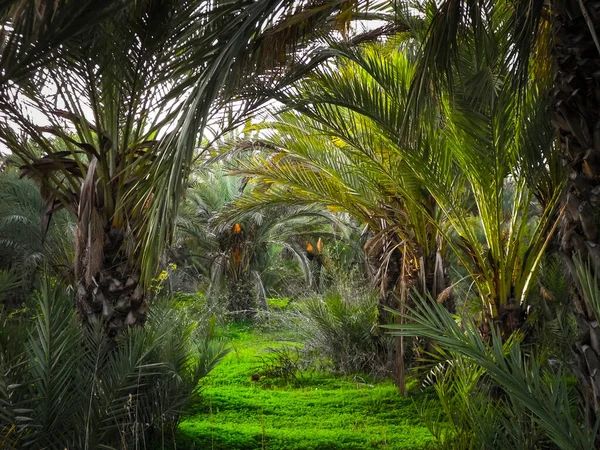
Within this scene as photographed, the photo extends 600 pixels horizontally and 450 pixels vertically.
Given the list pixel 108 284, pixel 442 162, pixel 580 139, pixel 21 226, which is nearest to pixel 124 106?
pixel 108 284

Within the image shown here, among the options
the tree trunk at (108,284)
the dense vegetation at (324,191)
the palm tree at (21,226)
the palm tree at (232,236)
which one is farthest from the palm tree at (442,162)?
the palm tree at (232,236)

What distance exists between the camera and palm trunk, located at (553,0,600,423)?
3377 mm

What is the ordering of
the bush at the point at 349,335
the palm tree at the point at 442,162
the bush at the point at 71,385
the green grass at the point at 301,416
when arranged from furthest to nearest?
the bush at the point at 349,335, the green grass at the point at 301,416, the palm tree at the point at 442,162, the bush at the point at 71,385

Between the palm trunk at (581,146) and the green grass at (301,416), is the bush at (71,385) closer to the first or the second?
the green grass at (301,416)

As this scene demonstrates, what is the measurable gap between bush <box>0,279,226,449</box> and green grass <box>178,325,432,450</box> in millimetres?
797

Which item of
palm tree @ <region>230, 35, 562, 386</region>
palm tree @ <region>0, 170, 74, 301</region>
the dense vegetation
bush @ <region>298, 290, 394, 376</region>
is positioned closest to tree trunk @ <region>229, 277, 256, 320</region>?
palm tree @ <region>0, 170, 74, 301</region>

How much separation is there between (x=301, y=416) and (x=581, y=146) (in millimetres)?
4043

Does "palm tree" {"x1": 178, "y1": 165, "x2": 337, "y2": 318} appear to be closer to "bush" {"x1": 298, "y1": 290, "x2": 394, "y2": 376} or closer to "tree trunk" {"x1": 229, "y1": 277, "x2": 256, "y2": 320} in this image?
"tree trunk" {"x1": 229, "y1": 277, "x2": 256, "y2": 320}

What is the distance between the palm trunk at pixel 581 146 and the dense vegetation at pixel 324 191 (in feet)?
0.04

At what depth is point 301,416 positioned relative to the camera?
6465mm

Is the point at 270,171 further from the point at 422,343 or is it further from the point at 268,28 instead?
the point at 268,28

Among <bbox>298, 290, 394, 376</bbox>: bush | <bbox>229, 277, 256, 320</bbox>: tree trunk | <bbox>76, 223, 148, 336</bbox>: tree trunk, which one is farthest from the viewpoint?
<bbox>229, 277, 256, 320</bbox>: tree trunk

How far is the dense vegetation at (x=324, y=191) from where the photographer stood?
11.4 ft

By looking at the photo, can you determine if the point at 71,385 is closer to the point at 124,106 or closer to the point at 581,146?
the point at 124,106
